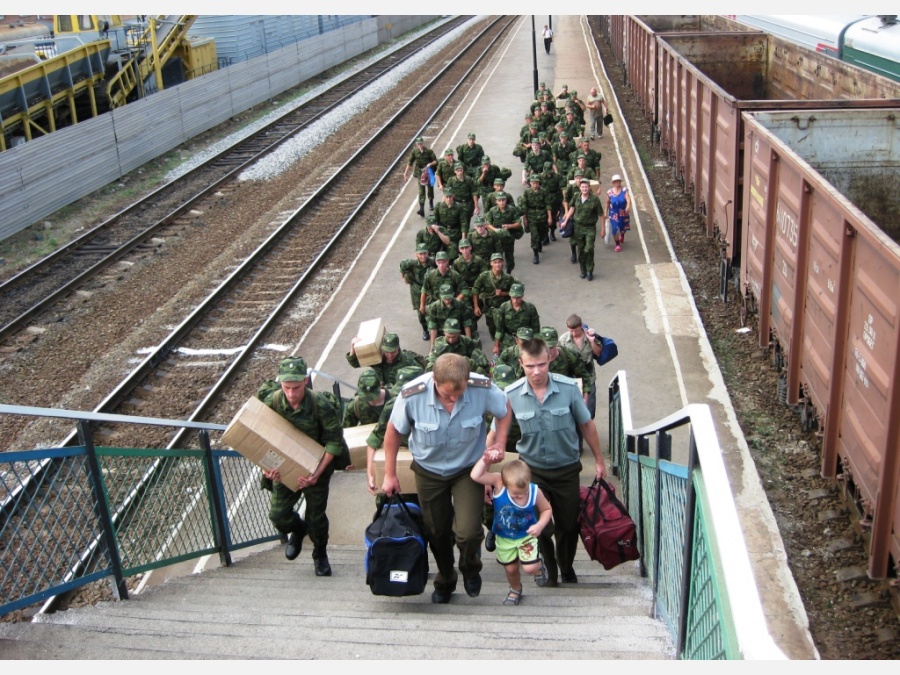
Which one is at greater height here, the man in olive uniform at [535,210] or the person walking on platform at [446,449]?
the person walking on platform at [446,449]

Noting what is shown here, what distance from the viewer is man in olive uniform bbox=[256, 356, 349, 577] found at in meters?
5.87

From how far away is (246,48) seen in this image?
37.6 metres

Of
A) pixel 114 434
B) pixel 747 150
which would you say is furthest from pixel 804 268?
pixel 114 434

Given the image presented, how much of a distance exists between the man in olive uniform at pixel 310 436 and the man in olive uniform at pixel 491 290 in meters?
4.88

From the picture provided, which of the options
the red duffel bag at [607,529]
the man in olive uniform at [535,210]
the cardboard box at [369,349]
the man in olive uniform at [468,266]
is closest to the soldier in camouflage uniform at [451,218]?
the man in olive uniform at [535,210]

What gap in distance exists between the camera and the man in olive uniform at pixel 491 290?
10.7m

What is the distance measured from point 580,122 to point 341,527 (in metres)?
14.2

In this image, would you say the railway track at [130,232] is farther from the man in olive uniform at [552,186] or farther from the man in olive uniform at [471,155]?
the man in olive uniform at [552,186]

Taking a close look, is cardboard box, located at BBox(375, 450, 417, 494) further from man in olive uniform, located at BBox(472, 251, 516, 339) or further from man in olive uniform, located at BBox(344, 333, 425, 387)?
man in olive uniform, located at BBox(472, 251, 516, 339)

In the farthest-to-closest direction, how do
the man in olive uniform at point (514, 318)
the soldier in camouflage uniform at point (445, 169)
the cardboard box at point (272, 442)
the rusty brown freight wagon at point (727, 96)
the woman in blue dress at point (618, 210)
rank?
the soldier in camouflage uniform at point (445, 169) → the woman in blue dress at point (618, 210) → the rusty brown freight wagon at point (727, 96) → the man in olive uniform at point (514, 318) → the cardboard box at point (272, 442)

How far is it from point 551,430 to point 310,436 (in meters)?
1.62

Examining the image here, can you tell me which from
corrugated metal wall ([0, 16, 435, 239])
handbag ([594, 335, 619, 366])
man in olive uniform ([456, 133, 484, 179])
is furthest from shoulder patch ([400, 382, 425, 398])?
corrugated metal wall ([0, 16, 435, 239])

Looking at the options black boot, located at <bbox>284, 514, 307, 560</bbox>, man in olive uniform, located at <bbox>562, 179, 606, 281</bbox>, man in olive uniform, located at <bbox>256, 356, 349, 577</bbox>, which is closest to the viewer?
man in olive uniform, located at <bbox>256, 356, 349, 577</bbox>

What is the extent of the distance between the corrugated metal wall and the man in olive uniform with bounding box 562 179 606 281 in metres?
11.4
